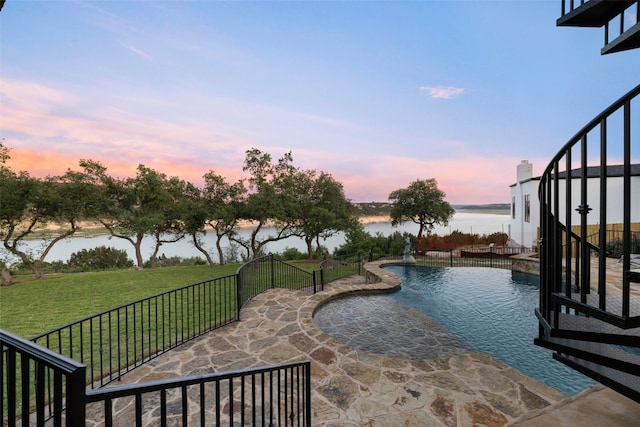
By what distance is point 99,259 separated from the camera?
17.8 m

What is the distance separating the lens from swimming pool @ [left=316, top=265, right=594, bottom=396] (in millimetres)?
4809

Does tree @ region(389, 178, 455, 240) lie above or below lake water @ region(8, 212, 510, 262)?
above

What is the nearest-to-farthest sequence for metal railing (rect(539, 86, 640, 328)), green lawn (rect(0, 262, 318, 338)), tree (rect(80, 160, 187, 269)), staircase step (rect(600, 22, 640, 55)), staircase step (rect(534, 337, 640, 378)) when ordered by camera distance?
1. metal railing (rect(539, 86, 640, 328))
2. staircase step (rect(534, 337, 640, 378))
3. staircase step (rect(600, 22, 640, 55))
4. green lawn (rect(0, 262, 318, 338))
5. tree (rect(80, 160, 187, 269))

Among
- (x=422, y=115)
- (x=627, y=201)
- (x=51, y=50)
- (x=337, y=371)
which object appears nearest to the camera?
(x=627, y=201)

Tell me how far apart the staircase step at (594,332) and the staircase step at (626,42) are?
7.97ft

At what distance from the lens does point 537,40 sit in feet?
25.8

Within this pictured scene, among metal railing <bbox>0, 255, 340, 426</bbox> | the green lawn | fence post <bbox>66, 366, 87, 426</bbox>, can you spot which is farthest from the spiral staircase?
the green lawn

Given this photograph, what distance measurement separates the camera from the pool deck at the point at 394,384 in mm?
2984

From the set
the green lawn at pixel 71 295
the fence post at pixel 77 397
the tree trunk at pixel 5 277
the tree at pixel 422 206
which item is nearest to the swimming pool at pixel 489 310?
the fence post at pixel 77 397

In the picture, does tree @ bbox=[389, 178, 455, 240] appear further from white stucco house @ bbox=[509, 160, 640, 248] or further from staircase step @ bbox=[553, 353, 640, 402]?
staircase step @ bbox=[553, 353, 640, 402]

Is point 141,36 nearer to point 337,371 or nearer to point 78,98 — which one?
point 78,98

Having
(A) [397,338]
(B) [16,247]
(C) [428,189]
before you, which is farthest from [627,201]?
(C) [428,189]

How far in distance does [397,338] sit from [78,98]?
33.8ft

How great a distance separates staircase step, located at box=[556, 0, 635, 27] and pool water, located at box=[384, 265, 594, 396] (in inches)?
191
